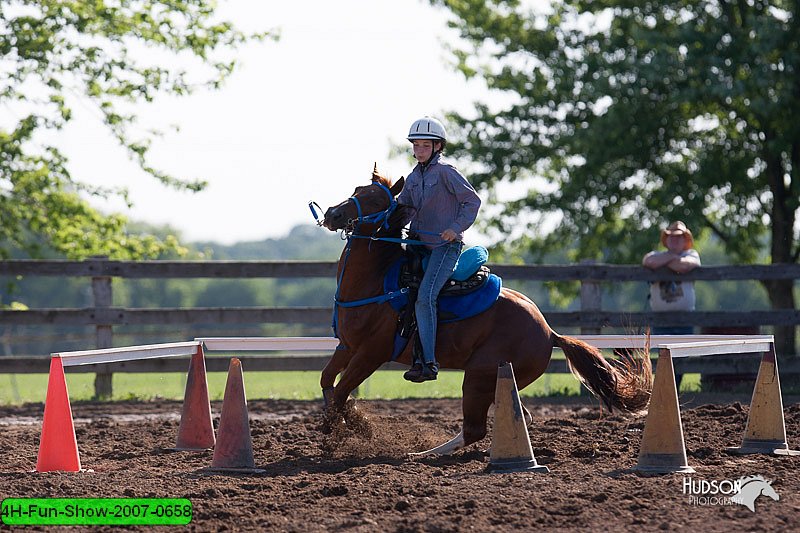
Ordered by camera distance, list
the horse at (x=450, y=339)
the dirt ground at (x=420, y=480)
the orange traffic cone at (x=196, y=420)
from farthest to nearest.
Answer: the orange traffic cone at (x=196, y=420) < the horse at (x=450, y=339) < the dirt ground at (x=420, y=480)

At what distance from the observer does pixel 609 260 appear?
19.1 metres

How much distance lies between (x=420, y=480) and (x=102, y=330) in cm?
791

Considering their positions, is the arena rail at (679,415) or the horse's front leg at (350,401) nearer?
the arena rail at (679,415)

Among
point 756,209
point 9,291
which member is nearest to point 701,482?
point 9,291

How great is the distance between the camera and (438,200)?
8.12 m

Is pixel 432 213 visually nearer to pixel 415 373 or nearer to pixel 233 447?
pixel 415 373

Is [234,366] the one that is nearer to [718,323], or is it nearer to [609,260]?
[718,323]

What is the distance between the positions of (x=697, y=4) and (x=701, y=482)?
14315 mm

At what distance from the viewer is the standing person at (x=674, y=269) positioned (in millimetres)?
13570

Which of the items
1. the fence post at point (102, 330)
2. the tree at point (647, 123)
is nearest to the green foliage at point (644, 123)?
the tree at point (647, 123)

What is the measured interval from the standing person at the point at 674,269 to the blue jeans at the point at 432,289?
6200 mm

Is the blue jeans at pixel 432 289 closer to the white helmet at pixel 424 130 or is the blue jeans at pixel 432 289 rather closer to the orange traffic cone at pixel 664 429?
the white helmet at pixel 424 130

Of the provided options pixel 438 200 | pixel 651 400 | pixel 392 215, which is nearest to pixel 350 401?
pixel 392 215

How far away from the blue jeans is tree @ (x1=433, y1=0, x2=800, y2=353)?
392 inches
